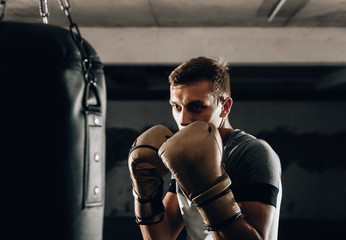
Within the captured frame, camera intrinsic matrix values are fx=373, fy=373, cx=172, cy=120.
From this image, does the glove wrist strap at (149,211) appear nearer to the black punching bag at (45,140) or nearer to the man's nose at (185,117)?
the man's nose at (185,117)

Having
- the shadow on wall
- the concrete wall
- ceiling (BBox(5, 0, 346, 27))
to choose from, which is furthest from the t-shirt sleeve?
the shadow on wall

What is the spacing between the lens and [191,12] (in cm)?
398

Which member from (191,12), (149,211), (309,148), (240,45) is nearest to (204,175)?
(149,211)

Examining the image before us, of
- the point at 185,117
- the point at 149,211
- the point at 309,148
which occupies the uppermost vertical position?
the point at 309,148

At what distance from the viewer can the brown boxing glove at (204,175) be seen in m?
1.09

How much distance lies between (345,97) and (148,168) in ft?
12.9

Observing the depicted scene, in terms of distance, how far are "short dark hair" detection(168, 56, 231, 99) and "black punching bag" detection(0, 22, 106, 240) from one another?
1.56 feet

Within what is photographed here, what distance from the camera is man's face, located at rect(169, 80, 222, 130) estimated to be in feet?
4.39

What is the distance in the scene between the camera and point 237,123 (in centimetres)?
469

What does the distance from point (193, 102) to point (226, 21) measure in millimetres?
3154

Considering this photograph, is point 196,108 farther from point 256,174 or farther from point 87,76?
point 87,76

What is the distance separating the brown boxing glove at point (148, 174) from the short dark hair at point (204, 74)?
23cm

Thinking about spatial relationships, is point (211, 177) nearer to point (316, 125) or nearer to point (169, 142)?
point (169, 142)

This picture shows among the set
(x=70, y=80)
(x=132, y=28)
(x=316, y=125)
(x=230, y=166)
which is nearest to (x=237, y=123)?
(x=316, y=125)
